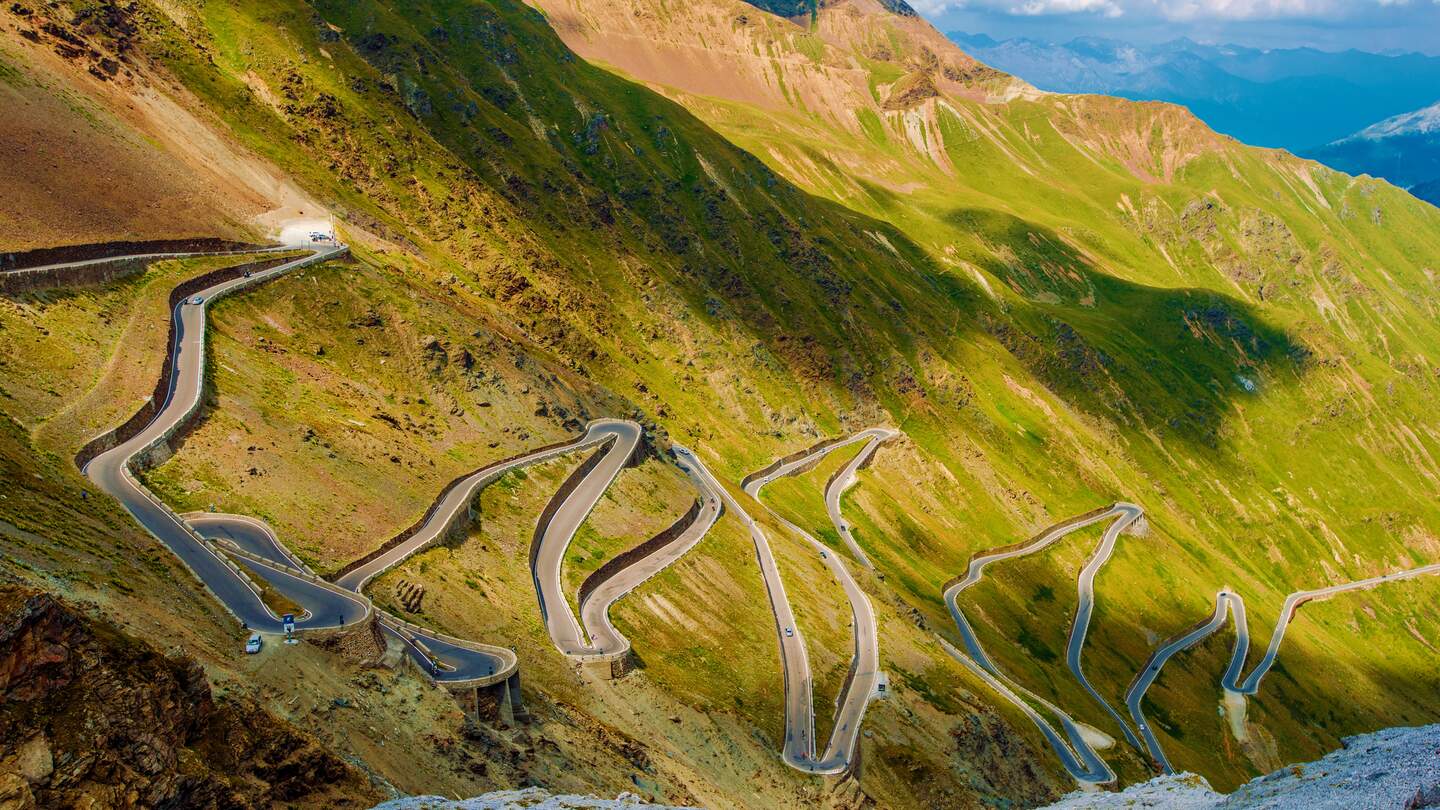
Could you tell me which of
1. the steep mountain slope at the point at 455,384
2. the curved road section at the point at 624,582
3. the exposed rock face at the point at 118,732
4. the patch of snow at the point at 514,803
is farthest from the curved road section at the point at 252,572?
the curved road section at the point at 624,582

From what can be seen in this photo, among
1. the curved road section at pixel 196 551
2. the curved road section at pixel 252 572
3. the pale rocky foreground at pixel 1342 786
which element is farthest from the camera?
the curved road section at pixel 252 572

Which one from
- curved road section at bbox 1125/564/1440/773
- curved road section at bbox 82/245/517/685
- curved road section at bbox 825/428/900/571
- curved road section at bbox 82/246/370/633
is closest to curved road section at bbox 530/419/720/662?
curved road section at bbox 82/245/517/685

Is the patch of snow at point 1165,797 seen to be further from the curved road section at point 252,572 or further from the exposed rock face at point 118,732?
the exposed rock face at point 118,732

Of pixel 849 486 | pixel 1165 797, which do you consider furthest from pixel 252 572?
pixel 849 486

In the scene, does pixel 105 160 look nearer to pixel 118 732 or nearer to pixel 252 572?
pixel 252 572

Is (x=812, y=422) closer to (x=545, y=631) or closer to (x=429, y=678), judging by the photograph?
(x=545, y=631)

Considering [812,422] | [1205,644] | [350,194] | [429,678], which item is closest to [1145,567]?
[1205,644]

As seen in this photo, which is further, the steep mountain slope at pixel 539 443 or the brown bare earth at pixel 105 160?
the brown bare earth at pixel 105 160
